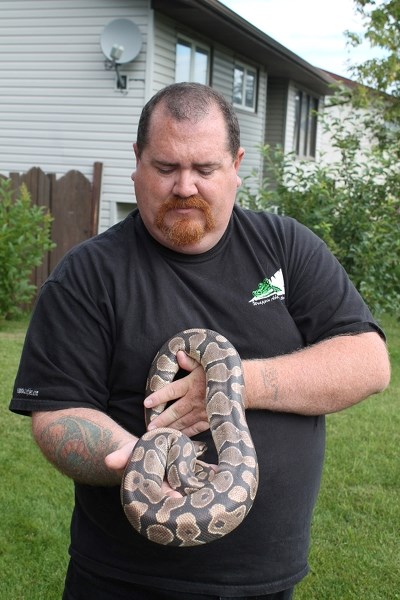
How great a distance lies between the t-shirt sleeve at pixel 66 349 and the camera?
331 centimetres

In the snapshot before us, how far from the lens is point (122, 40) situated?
1917 centimetres

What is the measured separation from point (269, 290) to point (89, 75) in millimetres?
17726

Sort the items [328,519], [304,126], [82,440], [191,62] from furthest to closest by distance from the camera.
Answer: [304,126]
[191,62]
[328,519]
[82,440]

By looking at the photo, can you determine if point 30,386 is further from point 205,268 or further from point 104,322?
point 205,268

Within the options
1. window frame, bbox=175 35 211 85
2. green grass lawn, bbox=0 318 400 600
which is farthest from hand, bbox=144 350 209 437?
window frame, bbox=175 35 211 85

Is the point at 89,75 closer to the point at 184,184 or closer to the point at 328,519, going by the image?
the point at 328,519

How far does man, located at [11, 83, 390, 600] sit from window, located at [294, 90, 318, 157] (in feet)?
90.9

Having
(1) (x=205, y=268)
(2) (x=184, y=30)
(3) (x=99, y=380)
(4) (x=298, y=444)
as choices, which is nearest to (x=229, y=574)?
(4) (x=298, y=444)

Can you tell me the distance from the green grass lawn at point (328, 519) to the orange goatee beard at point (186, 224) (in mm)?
3252

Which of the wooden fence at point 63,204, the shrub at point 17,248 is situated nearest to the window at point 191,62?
the wooden fence at point 63,204

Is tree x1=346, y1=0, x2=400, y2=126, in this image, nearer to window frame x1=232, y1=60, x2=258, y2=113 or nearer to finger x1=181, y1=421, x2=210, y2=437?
window frame x1=232, y1=60, x2=258, y2=113

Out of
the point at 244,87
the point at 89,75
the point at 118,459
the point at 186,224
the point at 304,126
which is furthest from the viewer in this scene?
the point at 304,126

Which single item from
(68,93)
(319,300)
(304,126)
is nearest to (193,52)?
(68,93)

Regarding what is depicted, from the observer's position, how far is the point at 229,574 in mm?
3355
